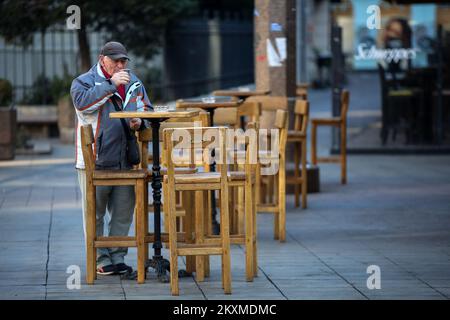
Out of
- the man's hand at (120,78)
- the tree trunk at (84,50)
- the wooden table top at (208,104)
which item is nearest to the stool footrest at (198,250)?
the man's hand at (120,78)

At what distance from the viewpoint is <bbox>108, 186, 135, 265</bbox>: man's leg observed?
9.04m

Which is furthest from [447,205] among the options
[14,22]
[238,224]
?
[14,22]

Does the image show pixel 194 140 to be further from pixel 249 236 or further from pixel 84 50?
pixel 84 50

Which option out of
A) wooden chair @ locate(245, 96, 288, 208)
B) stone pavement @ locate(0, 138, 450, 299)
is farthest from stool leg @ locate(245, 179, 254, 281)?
wooden chair @ locate(245, 96, 288, 208)

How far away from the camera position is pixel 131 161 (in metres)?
9.02

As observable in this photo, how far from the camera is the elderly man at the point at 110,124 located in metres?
8.81

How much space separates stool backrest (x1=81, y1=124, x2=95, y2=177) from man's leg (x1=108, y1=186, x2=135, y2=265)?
1.49 ft

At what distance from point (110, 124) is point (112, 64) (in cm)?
47

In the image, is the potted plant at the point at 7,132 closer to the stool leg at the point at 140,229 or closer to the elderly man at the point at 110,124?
the elderly man at the point at 110,124

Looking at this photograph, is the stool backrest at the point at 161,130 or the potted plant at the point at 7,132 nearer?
the stool backrest at the point at 161,130

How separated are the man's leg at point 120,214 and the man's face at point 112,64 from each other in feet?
3.02
